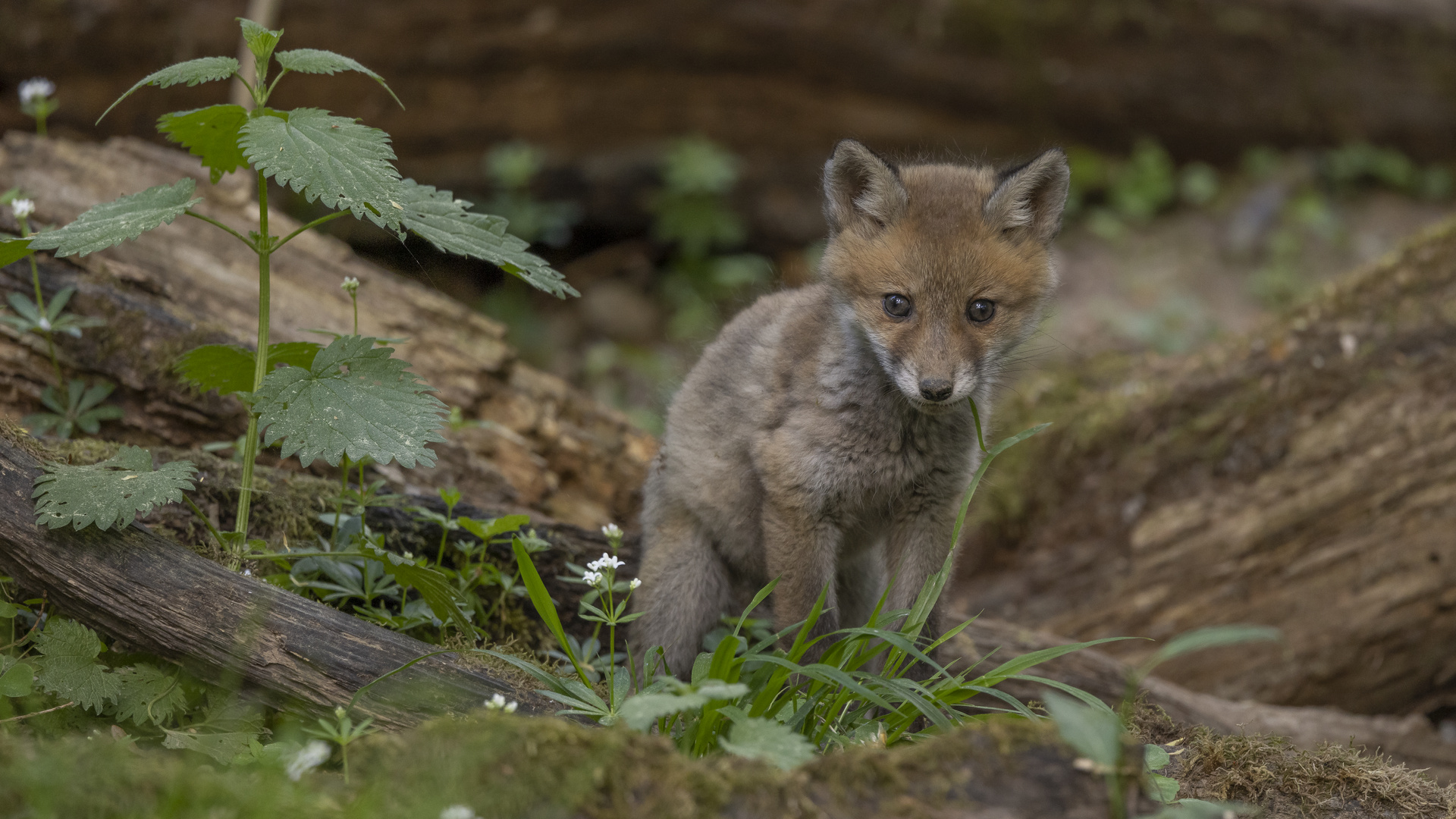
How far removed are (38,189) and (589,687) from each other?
411 centimetres

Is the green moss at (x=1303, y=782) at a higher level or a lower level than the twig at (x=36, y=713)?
lower

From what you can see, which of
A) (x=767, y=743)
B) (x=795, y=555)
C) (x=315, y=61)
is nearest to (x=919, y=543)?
(x=795, y=555)

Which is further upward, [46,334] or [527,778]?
[46,334]

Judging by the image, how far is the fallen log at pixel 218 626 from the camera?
124 inches

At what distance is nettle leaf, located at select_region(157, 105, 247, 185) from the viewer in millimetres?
3289

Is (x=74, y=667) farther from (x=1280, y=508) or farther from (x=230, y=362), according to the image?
(x=1280, y=508)

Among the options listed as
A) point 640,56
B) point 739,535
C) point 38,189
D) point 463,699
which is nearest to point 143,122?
point 38,189

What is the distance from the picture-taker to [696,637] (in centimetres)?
455

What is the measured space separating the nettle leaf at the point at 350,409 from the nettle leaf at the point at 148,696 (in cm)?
76

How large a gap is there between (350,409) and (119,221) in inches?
35.9

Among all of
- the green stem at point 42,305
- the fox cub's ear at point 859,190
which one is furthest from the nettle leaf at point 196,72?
the fox cub's ear at point 859,190

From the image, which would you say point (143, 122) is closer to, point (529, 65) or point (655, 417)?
point (529, 65)

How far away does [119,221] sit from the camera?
327 centimetres

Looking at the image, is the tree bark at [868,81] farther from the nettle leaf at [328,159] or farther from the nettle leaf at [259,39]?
the nettle leaf at [328,159]
